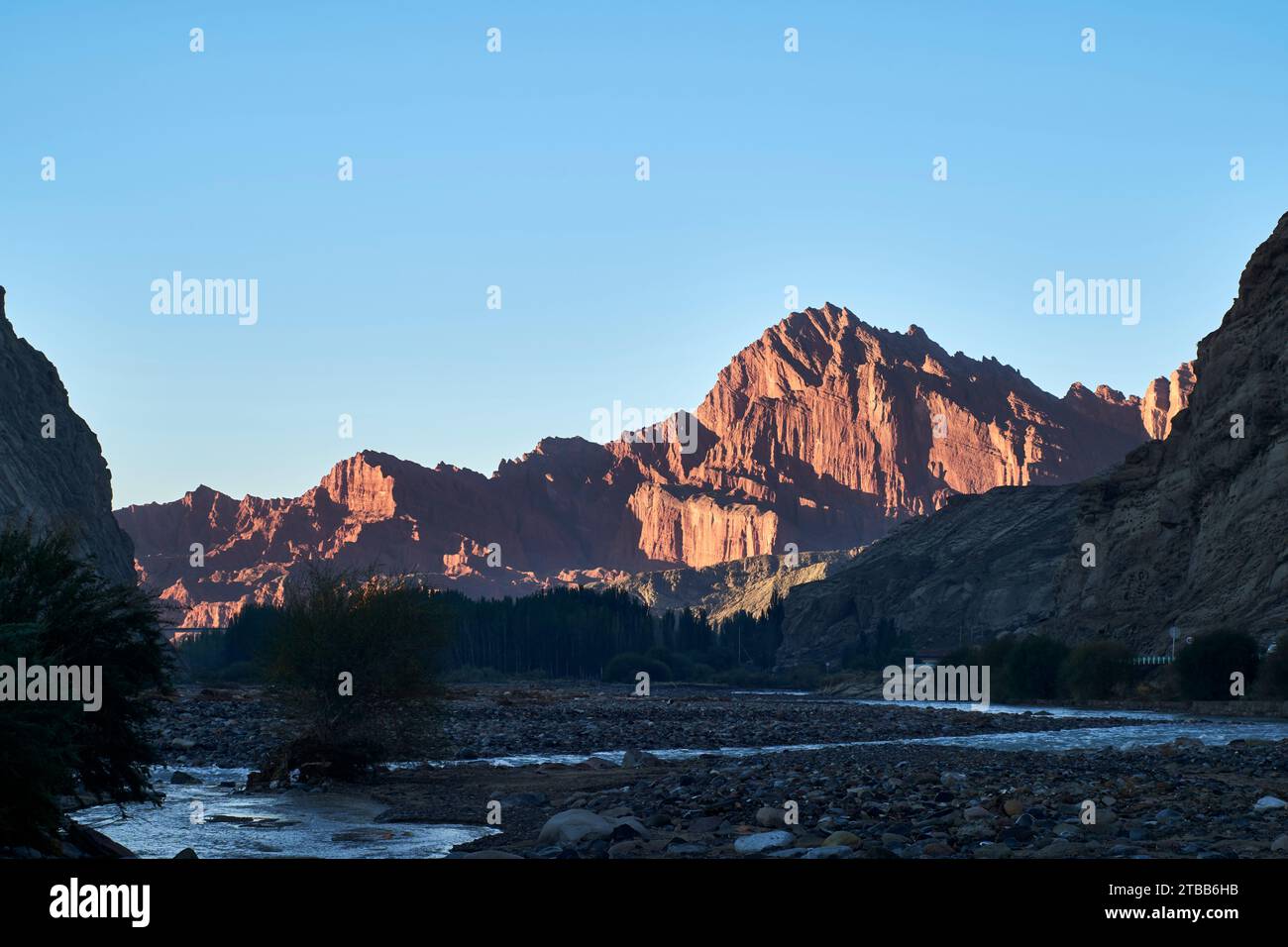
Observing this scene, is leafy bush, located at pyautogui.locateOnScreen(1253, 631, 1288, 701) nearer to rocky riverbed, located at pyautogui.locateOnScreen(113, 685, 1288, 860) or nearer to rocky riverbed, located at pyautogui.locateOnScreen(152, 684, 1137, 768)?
rocky riverbed, located at pyautogui.locateOnScreen(152, 684, 1137, 768)

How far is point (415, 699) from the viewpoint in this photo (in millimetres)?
36938

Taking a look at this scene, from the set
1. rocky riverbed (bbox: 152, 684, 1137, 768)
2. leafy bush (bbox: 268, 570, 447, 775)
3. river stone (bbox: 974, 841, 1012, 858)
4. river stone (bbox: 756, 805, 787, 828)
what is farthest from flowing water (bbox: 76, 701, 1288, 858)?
river stone (bbox: 974, 841, 1012, 858)

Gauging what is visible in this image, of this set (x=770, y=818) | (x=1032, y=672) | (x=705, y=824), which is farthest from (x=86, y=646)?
(x=1032, y=672)

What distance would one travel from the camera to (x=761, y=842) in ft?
62.2

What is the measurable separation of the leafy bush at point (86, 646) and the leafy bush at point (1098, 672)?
82167 millimetres

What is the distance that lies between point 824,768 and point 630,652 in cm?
13379

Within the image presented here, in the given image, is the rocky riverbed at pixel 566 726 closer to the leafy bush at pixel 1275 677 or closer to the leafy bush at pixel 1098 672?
the leafy bush at pixel 1275 677

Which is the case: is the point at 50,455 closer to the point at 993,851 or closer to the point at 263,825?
the point at 263,825

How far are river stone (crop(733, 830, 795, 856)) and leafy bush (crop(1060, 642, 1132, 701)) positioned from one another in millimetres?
80524

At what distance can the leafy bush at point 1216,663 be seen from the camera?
8138cm

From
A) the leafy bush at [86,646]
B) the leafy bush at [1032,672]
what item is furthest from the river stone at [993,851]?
the leafy bush at [1032,672]
